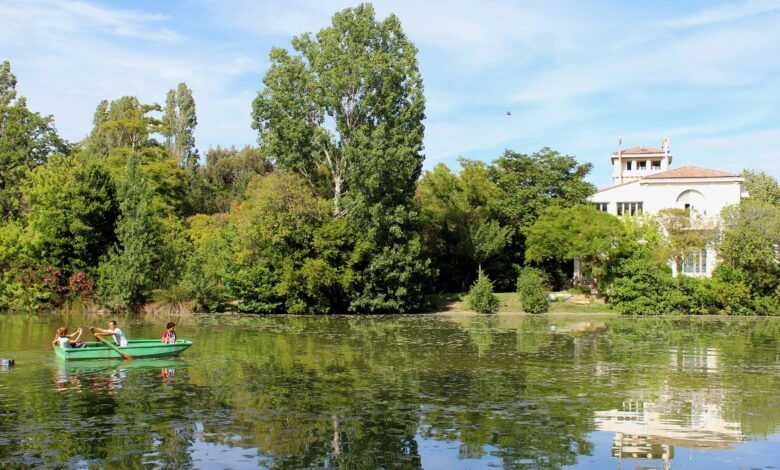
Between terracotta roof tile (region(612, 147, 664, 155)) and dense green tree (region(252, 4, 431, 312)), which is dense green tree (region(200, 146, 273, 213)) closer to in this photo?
dense green tree (region(252, 4, 431, 312))

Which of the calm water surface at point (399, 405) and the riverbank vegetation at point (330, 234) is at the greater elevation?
A: the riverbank vegetation at point (330, 234)

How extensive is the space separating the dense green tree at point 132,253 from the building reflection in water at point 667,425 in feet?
116

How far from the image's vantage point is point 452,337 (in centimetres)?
3462

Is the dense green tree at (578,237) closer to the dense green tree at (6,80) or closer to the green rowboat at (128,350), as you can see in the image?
the green rowboat at (128,350)

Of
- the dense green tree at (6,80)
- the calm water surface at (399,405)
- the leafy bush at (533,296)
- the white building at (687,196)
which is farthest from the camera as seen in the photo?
the dense green tree at (6,80)

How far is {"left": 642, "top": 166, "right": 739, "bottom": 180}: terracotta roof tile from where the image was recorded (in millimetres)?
59438

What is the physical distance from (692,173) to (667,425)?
4957 centimetres

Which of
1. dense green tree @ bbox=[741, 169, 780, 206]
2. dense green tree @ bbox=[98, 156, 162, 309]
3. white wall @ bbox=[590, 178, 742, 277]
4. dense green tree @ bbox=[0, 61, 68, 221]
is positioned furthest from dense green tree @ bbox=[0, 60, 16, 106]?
dense green tree @ bbox=[741, 169, 780, 206]

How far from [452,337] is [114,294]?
23829mm

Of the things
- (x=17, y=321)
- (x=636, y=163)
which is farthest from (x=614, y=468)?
(x=636, y=163)

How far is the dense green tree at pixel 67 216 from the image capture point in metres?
47.9

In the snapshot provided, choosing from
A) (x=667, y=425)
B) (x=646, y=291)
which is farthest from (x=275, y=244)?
(x=667, y=425)

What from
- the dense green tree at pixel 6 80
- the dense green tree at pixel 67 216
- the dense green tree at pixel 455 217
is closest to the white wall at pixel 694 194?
the dense green tree at pixel 455 217

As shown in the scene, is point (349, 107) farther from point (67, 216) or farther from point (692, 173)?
point (692, 173)
